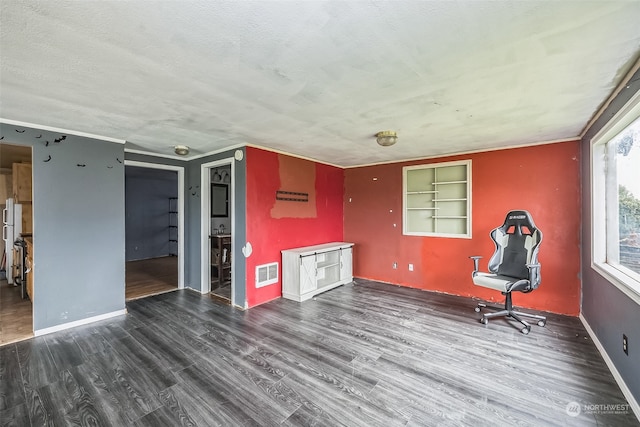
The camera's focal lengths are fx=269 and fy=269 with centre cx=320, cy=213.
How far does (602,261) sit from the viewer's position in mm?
2814

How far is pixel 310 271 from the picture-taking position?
427 cm

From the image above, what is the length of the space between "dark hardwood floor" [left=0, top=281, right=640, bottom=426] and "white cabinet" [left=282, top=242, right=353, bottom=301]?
0.70 meters

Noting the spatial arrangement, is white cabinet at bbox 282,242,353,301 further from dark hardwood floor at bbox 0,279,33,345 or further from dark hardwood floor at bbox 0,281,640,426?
dark hardwood floor at bbox 0,279,33,345

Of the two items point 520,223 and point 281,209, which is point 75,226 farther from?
point 520,223

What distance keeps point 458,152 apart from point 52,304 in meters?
5.73

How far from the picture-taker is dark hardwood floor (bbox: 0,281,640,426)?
1.80 m

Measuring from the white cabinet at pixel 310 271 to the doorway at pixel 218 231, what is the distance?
2.74 feet

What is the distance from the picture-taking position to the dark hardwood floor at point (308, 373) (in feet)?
5.92

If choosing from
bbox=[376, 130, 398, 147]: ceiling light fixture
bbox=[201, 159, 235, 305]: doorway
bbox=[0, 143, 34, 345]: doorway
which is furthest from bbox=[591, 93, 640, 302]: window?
bbox=[0, 143, 34, 345]: doorway

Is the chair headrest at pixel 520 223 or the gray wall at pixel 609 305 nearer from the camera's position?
the gray wall at pixel 609 305

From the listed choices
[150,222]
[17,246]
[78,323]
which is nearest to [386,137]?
[78,323]

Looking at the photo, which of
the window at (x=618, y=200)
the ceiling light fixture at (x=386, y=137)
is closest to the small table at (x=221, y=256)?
the ceiling light fixture at (x=386, y=137)

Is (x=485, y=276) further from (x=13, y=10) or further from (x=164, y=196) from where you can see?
(x=164, y=196)

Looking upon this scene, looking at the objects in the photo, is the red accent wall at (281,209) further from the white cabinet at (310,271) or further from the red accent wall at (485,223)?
the red accent wall at (485,223)
